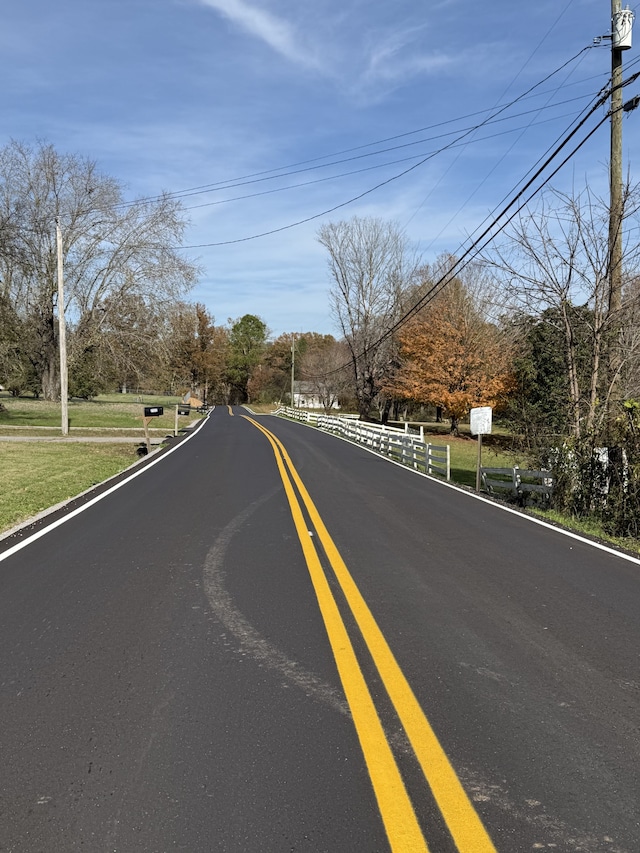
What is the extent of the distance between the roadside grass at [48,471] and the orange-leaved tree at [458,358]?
21.7m

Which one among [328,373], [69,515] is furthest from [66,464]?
[328,373]

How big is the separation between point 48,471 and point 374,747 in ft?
43.6

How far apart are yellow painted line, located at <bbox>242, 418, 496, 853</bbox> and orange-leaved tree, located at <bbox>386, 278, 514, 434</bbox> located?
33431mm

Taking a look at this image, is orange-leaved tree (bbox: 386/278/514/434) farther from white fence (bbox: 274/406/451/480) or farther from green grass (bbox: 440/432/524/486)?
white fence (bbox: 274/406/451/480)

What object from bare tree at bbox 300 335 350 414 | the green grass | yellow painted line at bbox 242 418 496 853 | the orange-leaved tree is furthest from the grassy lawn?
bare tree at bbox 300 335 350 414

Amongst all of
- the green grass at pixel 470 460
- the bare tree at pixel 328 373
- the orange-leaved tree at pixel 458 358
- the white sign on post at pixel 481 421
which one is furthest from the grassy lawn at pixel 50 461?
the bare tree at pixel 328 373

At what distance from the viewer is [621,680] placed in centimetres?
399

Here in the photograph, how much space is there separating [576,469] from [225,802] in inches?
369

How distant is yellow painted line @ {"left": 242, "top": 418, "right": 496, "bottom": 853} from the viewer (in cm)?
254

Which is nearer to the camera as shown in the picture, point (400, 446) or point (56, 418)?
point (400, 446)

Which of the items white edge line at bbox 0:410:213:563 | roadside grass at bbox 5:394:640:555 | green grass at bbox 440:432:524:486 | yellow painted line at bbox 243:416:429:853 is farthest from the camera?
green grass at bbox 440:432:524:486

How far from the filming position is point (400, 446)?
22.0 m

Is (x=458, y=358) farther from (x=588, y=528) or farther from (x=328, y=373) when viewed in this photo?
(x=328, y=373)

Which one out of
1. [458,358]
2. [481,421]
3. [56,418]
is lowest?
[56,418]
